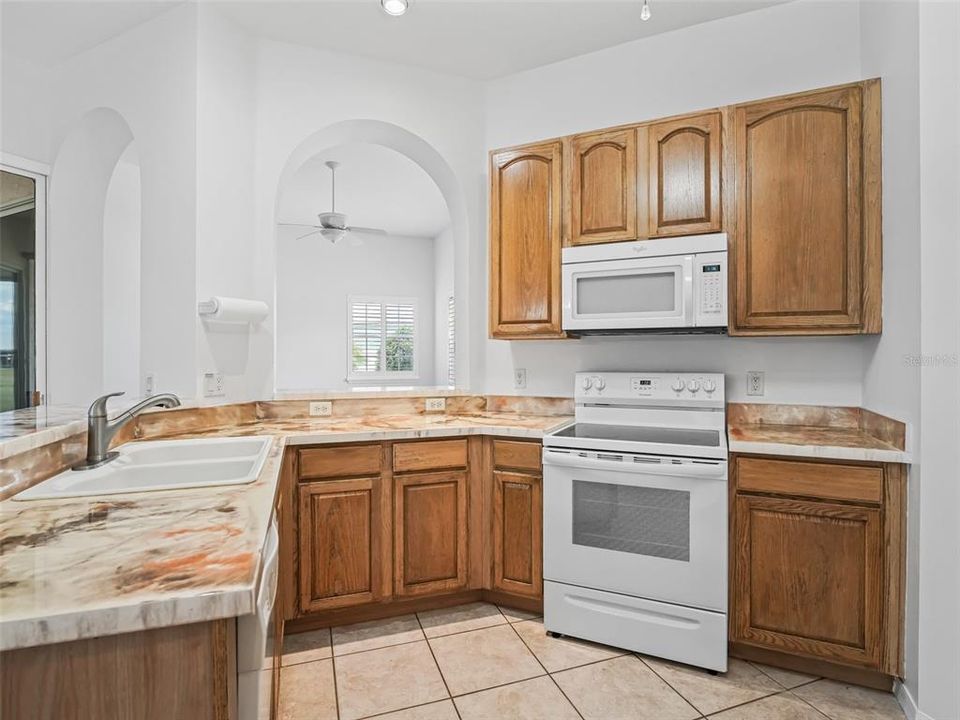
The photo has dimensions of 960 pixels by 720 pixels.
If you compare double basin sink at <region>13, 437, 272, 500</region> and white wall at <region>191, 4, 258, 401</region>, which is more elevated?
white wall at <region>191, 4, 258, 401</region>

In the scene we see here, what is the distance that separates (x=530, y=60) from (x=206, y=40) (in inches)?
64.8

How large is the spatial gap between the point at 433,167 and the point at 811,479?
2523 millimetres

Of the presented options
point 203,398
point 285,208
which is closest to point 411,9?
point 203,398

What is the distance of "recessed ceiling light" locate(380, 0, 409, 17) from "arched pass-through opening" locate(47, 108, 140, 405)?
1.53 metres

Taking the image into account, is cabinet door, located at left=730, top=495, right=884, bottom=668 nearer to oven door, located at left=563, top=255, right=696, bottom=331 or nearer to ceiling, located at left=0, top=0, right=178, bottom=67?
oven door, located at left=563, top=255, right=696, bottom=331

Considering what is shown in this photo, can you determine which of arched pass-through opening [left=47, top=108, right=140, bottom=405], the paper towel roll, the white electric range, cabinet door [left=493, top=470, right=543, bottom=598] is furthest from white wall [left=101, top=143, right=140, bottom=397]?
the white electric range

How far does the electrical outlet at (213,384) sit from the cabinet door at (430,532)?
0.98 m

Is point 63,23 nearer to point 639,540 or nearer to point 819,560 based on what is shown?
point 639,540

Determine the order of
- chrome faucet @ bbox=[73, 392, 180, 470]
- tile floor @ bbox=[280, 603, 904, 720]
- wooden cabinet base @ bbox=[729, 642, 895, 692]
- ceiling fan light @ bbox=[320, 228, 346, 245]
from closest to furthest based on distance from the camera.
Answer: chrome faucet @ bbox=[73, 392, 180, 470]
tile floor @ bbox=[280, 603, 904, 720]
wooden cabinet base @ bbox=[729, 642, 895, 692]
ceiling fan light @ bbox=[320, 228, 346, 245]

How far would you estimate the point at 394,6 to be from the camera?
250 cm

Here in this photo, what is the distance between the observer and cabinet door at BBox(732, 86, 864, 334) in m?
2.14

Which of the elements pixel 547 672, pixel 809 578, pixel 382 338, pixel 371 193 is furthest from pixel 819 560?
pixel 382 338

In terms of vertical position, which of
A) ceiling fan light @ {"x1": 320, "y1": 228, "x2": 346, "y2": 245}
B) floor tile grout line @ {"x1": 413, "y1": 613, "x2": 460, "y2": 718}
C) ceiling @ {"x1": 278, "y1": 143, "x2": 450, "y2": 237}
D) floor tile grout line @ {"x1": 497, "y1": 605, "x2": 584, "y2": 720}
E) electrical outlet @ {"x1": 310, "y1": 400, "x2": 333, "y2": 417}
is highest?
ceiling @ {"x1": 278, "y1": 143, "x2": 450, "y2": 237}

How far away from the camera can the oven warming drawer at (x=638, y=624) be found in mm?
2025
